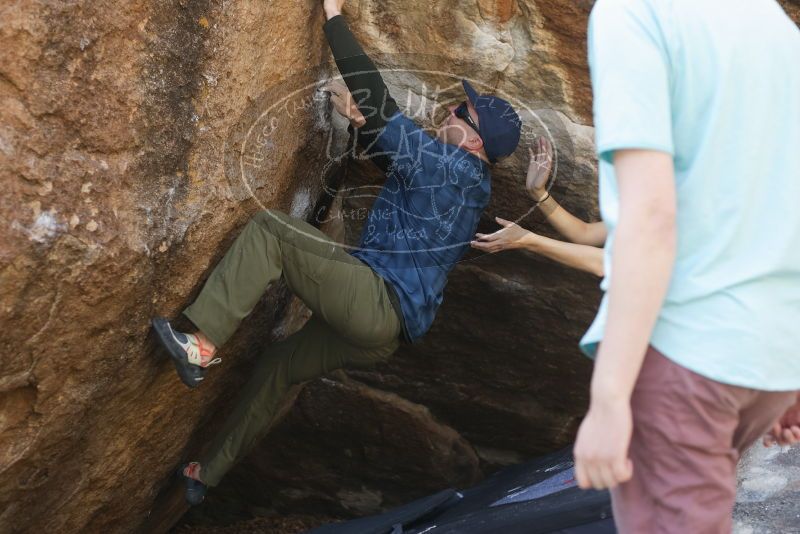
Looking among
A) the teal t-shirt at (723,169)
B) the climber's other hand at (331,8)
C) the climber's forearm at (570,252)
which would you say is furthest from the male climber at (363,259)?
the teal t-shirt at (723,169)

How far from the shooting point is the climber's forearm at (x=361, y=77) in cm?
305

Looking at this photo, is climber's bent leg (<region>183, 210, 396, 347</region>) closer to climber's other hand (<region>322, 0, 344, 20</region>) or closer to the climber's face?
the climber's face

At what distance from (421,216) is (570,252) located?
56 cm

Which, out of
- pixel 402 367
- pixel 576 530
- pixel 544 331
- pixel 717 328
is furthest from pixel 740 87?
pixel 402 367

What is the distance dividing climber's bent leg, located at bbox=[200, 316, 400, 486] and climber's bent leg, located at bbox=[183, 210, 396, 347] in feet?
0.70

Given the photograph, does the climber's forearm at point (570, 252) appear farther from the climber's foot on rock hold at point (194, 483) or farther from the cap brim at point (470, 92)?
the climber's foot on rock hold at point (194, 483)

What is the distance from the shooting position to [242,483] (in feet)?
17.3

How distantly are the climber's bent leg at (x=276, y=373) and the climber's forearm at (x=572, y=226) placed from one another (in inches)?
29.1

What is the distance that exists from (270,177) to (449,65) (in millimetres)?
735

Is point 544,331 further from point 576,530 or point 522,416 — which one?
point 576,530

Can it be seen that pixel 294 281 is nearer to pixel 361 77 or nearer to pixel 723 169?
pixel 361 77

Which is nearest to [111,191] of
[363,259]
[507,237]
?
[363,259]

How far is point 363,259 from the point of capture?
3457 millimetres

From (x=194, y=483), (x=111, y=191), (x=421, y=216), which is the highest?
(x=111, y=191)
